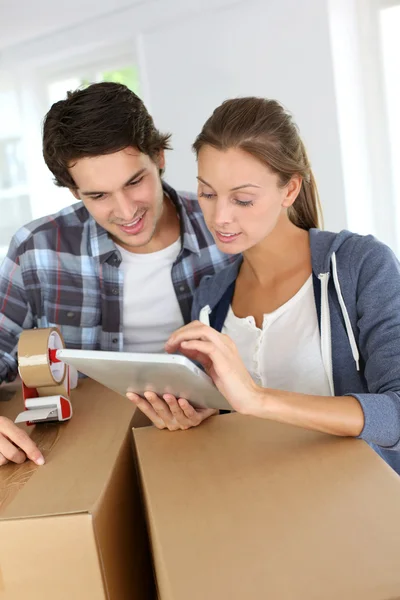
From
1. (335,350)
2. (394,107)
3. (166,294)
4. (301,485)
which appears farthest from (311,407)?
(394,107)

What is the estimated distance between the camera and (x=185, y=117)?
3.59 metres

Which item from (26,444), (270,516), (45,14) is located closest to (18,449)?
(26,444)

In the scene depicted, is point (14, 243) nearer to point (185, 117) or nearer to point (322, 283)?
point (322, 283)

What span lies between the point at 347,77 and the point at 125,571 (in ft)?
9.27

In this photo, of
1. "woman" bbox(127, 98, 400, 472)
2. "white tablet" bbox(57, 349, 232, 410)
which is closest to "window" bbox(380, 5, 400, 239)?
"woman" bbox(127, 98, 400, 472)

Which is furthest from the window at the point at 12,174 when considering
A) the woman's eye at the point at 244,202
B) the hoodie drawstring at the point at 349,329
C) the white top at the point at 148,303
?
the hoodie drawstring at the point at 349,329

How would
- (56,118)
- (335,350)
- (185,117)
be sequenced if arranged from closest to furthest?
(335,350) → (56,118) → (185,117)

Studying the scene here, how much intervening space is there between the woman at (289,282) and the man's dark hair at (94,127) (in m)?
0.26

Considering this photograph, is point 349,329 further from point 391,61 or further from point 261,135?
point 391,61

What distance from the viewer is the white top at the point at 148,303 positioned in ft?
5.55

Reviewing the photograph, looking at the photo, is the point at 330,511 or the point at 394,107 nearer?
the point at 330,511

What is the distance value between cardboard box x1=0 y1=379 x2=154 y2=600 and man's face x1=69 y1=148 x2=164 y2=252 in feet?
2.08

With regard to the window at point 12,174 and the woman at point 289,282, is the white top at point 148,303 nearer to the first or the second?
the woman at point 289,282

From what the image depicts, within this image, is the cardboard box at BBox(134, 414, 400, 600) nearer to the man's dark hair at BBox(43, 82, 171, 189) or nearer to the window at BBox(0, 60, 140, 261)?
the man's dark hair at BBox(43, 82, 171, 189)
